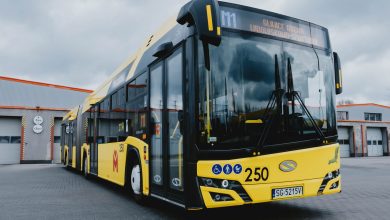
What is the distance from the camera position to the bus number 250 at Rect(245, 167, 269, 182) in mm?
5254

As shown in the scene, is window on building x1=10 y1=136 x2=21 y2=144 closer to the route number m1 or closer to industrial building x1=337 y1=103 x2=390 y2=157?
the route number m1

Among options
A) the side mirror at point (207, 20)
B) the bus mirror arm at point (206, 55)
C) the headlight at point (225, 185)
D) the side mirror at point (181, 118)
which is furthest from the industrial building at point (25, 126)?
the side mirror at point (207, 20)

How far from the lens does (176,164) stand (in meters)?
5.79

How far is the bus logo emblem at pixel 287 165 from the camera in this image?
18.0 ft

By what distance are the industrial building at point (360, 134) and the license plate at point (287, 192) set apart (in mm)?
41109

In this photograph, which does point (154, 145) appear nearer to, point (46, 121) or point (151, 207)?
point (151, 207)

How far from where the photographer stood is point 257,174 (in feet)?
17.4

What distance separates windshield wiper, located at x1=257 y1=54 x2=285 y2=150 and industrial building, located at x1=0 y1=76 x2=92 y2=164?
28791 millimetres

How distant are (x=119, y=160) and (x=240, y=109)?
439cm

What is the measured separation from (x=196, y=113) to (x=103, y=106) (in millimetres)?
6283

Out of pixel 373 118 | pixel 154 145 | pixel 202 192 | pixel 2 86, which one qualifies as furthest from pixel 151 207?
pixel 373 118

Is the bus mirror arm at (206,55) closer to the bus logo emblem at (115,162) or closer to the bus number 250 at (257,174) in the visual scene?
the bus number 250 at (257,174)

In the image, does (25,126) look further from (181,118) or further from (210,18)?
(210,18)

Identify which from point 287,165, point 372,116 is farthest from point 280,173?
point 372,116
